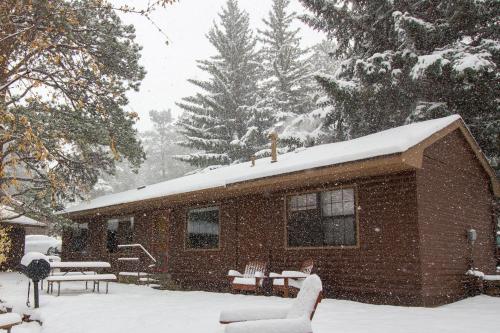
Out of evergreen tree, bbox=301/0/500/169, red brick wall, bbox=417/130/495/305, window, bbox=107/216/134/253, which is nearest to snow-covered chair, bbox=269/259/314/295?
red brick wall, bbox=417/130/495/305

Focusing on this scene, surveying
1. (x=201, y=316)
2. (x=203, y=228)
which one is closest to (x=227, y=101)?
(x=203, y=228)

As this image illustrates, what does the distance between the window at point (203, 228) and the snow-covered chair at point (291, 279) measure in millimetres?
3662

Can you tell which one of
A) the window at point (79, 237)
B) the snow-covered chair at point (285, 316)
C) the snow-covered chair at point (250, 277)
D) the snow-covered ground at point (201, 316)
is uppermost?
the window at point (79, 237)

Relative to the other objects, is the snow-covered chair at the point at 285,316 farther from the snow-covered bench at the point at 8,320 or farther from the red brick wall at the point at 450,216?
the red brick wall at the point at 450,216

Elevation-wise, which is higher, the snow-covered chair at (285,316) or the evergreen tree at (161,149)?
the evergreen tree at (161,149)

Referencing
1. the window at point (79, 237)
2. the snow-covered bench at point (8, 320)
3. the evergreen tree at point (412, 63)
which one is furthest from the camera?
the window at point (79, 237)

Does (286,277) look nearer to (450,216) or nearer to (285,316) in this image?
(450,216)

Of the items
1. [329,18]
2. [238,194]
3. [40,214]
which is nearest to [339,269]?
[238,194]

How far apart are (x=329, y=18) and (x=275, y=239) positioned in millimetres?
13766

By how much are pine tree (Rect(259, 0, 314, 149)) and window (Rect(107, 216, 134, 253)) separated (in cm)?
1532

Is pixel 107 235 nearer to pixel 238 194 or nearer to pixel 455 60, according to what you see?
pixel 238 194

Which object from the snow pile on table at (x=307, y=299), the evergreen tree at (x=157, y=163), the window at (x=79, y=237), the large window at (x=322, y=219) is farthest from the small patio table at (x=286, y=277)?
the evergreen tree at (x=157, y=163)

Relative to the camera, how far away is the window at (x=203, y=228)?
14.7 m

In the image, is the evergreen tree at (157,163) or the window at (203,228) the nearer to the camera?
the window at (203,228)
